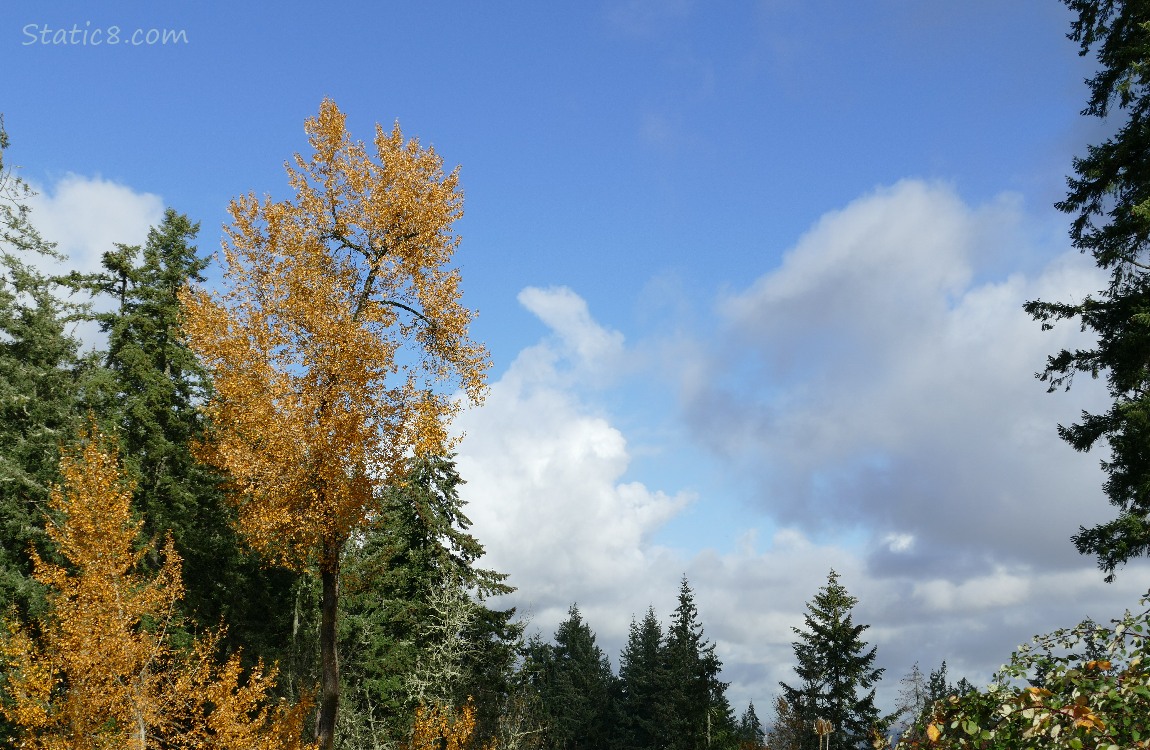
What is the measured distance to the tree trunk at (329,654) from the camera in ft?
52.7

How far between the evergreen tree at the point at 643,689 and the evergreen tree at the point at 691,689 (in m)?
3.43

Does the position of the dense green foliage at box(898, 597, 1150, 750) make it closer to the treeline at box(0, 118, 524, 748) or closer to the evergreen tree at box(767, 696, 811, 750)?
the treeline at box(0, 118, 524, 748)

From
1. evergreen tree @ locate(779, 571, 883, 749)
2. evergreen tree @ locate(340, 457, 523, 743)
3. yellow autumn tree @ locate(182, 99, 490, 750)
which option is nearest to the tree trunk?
yellow autumn tree @ locate(182, 99, 490, 750)

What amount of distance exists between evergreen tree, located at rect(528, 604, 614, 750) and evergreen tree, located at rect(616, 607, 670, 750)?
2396mm

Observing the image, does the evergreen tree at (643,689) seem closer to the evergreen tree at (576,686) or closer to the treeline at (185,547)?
the evergreen tree at (576,686)

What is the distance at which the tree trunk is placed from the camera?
16078mm

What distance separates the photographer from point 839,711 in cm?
3631

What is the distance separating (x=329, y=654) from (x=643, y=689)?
56.4m

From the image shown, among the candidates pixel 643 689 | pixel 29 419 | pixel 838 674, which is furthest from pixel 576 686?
pixel 29 419

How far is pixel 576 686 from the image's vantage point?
70.2 m

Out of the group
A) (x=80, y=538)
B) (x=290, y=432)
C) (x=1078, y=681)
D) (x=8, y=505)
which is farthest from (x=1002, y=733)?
(x=8, y=505)

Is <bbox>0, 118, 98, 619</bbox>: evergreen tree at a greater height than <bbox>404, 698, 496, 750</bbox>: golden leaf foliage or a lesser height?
greater

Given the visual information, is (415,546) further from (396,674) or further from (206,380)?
(206,380)

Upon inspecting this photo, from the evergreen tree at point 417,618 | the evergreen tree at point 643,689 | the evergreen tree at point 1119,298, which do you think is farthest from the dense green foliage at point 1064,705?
the evergreen tree at point 643,689
